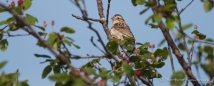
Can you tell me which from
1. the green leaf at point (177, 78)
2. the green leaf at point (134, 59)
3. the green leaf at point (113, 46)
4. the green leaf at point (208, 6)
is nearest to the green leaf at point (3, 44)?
the green leaf at point (113, 46)

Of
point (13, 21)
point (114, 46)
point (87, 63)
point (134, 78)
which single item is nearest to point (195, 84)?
point (134, 78)

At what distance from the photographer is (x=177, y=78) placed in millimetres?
3738

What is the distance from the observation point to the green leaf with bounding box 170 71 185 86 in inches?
144

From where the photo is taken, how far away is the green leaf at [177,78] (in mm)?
3666

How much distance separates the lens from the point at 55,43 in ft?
14.5

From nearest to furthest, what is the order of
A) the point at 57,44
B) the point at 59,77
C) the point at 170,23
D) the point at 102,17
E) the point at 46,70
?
the point at 59,77, the point at 170,23, the point at 57,44, the point at 46,70, the point at 102,17

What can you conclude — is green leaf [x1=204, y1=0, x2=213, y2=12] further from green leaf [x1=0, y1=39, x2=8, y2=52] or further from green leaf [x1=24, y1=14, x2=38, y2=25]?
green leaf [x1=0, y1=39, x2=8, y2=52]

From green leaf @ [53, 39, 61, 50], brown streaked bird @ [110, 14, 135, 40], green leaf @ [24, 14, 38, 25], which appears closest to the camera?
green leaf @ [53, 39, 61, 50]

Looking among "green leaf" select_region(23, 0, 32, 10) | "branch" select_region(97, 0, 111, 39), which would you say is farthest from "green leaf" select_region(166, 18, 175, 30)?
"branch" select_region(97, 0, 111, 39)

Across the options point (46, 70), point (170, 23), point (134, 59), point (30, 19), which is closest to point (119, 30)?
point (134, 59)

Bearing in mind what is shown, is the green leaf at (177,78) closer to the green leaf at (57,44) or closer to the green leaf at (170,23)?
the green leaf at (170,23)

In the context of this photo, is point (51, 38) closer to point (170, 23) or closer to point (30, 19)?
point (30, 19)

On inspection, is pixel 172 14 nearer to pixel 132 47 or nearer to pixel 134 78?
pixel 134 78

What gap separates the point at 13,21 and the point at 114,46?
3.99ft
